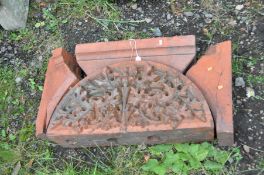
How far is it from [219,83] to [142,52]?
493 mm

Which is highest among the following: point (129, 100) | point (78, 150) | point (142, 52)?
point (142, 52)

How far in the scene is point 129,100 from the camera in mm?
2611

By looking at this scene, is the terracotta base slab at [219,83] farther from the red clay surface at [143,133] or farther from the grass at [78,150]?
the grass at [78,150]

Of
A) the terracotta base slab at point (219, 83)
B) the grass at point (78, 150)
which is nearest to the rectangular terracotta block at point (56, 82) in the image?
the grass at point (78, 150)

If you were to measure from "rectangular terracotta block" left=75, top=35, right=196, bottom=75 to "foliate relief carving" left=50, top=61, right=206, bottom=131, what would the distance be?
7 cm

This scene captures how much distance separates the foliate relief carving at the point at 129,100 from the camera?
254 centimetres

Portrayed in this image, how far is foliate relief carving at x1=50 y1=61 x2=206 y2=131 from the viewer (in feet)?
8.33

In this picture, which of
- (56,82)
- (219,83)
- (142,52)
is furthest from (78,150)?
(219,83)

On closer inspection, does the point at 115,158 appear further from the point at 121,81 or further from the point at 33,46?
the point at 33,46

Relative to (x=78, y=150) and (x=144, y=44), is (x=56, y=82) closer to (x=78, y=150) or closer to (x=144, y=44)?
(x=78, y=150)

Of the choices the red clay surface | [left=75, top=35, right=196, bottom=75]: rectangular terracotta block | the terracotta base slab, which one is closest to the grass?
the red clay surface

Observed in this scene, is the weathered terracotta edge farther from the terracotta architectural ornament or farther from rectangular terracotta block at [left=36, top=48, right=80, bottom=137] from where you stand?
rectangular terracotta block at [left=36, top=48, right=80, bottom=137]

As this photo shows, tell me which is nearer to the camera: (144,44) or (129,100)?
(129,100)

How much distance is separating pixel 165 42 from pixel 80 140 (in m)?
0.75
